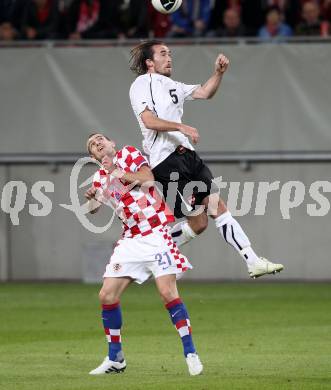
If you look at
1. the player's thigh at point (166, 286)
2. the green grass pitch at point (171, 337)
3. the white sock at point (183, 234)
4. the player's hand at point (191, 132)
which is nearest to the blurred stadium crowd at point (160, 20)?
the green grass pitch at point (171, 337)

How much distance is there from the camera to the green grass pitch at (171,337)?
9.99 metres

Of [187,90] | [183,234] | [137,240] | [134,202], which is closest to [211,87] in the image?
[187,90]

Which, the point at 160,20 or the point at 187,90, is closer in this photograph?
the point at 187,90

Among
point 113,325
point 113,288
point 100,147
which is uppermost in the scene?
point 100,147

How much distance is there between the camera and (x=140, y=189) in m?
10.1

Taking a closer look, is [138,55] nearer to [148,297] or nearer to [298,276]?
[148,297]

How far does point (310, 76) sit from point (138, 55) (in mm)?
7993

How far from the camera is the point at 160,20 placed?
19047mm

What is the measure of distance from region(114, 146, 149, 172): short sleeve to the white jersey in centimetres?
76

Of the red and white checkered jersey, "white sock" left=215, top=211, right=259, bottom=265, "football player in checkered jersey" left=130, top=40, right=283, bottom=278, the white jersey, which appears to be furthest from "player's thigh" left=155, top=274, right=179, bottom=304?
the white jersey

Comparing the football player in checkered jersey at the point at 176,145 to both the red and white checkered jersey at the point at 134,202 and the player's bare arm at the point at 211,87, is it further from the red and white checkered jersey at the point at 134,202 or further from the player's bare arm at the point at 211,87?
the red and white checkered jersey at the point at 134,202

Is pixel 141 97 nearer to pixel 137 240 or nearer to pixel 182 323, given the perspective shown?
pixel 137 240

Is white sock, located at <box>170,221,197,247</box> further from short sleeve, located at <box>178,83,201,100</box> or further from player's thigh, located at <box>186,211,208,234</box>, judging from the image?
short sleeve, located at <box>178,83,201,100</box>

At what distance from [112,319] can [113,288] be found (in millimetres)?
302
